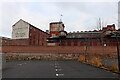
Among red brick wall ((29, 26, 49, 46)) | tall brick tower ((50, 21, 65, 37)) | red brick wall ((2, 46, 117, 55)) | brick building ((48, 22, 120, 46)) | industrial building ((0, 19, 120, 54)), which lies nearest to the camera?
red brick wall ((2, 46, 117, 55))

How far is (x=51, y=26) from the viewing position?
60594 mm

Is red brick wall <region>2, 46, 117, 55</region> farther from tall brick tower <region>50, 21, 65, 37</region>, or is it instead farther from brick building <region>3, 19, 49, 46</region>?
tall brick tower <region>50, 21, 65, 37</region>

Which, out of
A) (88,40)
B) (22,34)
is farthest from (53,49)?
(22,34)

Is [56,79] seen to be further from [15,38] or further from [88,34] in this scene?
[15,38]

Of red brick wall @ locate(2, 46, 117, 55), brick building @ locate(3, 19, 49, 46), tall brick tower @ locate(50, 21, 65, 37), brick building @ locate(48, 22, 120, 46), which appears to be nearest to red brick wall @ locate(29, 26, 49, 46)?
brick building @ locate(3, 19, 49, 46)

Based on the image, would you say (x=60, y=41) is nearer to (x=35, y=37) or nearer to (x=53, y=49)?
(x=53, y=49)

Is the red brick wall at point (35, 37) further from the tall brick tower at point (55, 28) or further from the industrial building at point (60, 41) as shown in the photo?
the tall brick tower at point (55, 28)

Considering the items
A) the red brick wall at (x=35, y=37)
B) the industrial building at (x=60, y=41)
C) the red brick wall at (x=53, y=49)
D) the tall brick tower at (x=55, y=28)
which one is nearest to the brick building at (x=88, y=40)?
the industrial building at (x=60, y=41)

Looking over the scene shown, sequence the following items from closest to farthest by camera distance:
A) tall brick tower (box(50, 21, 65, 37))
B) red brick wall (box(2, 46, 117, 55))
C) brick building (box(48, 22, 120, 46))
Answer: red brick wall (box(2, 46, 117, 55)) < brick building (box(48, 22, 120, 46)) < tall brick tower (box(50, 21, 65, 37))

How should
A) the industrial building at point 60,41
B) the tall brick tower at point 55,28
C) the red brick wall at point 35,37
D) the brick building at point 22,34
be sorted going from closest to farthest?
the industrial building at point 60,41
the brick building at point 22,34
the red brick wall at point 35,37
the tall brick tower at point 55,28

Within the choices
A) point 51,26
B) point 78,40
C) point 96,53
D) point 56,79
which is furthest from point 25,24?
point 56,79

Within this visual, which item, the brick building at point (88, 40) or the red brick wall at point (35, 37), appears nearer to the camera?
the brick building at point (88, 40)

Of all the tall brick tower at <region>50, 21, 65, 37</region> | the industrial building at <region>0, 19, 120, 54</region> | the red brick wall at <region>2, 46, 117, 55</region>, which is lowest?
the red brick wall at <region>2, 46, 117, 55</region>

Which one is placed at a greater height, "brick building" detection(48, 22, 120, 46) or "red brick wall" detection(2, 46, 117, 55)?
"brick building" detection(48, 22, 120, 46)
